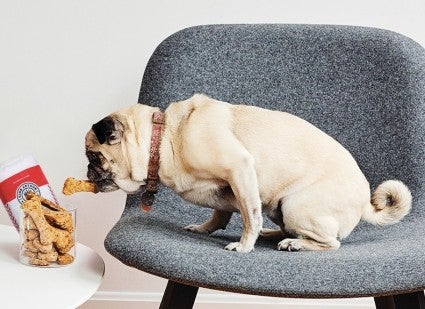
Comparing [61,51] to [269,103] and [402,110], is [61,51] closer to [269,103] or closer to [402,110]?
[269,103]

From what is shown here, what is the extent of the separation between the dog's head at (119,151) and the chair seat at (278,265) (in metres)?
0.08

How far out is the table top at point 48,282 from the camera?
0.93 metres

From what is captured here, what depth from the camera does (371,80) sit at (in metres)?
1.43

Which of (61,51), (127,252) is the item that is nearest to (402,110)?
(127,252)

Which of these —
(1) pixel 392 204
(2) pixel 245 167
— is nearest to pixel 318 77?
(1) pixel 392 204

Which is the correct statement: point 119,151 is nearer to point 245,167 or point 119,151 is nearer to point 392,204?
point 245,167

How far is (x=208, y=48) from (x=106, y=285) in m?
0.70

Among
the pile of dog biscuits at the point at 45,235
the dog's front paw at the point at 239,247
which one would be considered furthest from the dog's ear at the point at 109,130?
the dog's front paw at the point at 239,247

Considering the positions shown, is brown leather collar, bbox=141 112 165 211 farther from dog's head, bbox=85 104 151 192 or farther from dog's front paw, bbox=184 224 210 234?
dog's front paw, bbox=184 224 210 234

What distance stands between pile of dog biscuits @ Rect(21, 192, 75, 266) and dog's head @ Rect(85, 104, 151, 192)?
97mm

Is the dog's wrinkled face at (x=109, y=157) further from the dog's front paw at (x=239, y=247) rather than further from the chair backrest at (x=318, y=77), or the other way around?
the chair backrest at (x=318, y=77)

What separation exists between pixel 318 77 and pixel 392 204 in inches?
12.6

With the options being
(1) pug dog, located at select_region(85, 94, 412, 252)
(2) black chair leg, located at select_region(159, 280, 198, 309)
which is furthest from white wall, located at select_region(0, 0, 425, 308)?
(2) black chair leg, located at select_region(159, 280, 198, 309)

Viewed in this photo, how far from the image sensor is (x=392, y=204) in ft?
4.19
